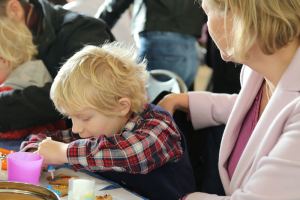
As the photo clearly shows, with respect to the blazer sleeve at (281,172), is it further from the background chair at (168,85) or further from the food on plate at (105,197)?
the background chair at (168,85)

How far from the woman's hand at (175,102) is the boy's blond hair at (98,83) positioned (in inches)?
7.1

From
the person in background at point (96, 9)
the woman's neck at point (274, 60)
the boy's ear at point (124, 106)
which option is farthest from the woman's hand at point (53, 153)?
the person in background at point (96, 9)

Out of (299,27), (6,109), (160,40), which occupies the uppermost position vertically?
(299,27)

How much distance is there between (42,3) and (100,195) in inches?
42.9

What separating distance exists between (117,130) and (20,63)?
70cm

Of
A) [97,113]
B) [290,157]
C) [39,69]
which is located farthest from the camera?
[39,69]

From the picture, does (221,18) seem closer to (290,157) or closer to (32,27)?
→ (290,157)

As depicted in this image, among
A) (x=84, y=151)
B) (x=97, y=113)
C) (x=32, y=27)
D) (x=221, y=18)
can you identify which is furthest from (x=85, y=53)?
(x=32, y=27)

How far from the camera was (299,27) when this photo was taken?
0.92 meters

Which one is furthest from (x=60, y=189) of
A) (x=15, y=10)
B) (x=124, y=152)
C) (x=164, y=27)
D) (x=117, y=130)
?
(x=164, y=27)

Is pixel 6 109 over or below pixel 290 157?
below

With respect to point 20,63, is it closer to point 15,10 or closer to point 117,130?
point 15,10

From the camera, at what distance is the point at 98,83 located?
1.14 metres

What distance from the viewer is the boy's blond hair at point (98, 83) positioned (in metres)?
1.14
